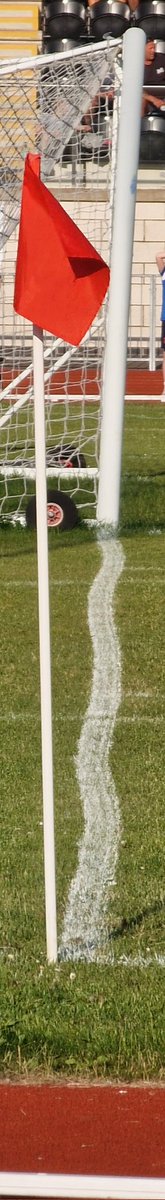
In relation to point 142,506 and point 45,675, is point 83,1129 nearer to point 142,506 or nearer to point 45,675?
point 45,675

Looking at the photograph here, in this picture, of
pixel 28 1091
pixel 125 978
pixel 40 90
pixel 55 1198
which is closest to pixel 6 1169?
pixel 55 1198

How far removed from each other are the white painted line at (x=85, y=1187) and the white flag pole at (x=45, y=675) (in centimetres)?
136

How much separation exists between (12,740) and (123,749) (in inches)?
18.2

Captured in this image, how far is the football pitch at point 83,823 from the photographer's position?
4.28 meters

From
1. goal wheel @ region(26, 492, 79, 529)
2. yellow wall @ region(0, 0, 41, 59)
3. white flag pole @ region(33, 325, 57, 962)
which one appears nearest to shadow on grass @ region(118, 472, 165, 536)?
goal wheel @ region(26, 492, 79, 529)

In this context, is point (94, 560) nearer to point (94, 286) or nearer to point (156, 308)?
A: point (94, 286)

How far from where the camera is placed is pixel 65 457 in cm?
1445

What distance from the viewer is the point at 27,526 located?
13492 mm

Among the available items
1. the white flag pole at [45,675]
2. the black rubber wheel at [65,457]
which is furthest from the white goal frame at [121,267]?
the white flag pole at [45,675]

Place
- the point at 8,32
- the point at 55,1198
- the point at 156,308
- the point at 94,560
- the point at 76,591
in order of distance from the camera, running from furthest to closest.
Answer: the point at 8,32, the point at 156,308, the point at 94,560, the point at 76,591, the point at 55,1198

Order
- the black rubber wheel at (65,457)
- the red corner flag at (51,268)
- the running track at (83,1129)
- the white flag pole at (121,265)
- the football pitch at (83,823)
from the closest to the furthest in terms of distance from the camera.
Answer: the running track at (83,1129)
the football pitch at (83,823)
the red corner flag at (51,268)
the white flag pole at (121,265)
the black rubber wheel at (65,457)

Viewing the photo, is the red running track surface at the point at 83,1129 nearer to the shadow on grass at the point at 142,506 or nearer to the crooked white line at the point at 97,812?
the crooked white line at the point at 97,812

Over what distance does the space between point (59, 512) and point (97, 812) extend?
23.1 feet

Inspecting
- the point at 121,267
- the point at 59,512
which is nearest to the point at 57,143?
the point at 121,267
